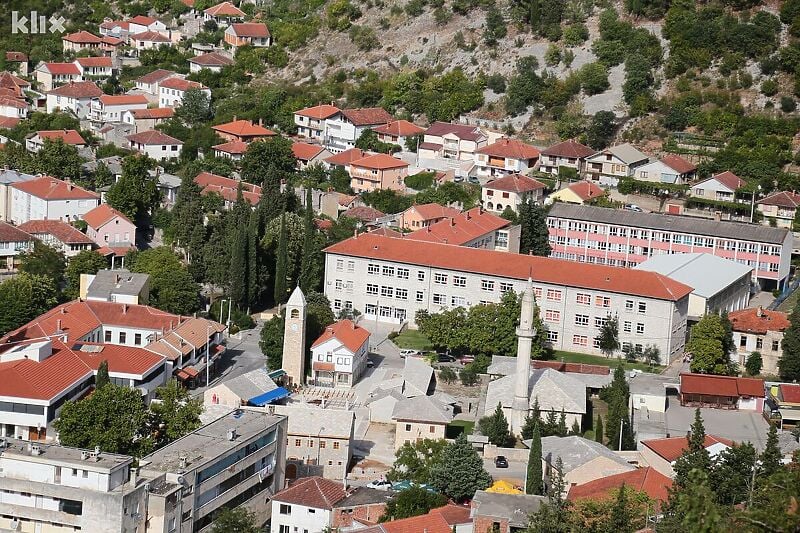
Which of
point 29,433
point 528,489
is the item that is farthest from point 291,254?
point 528,489

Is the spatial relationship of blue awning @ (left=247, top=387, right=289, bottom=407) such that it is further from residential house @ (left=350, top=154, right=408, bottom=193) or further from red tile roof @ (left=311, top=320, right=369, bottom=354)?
residential house @ (left=350, top=154, right=408, bottom=193)

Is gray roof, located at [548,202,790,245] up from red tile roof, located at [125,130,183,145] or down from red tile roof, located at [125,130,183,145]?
down

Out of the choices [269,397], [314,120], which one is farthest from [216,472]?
[314,120]

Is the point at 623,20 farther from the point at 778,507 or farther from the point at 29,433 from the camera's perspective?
the point at 778,507

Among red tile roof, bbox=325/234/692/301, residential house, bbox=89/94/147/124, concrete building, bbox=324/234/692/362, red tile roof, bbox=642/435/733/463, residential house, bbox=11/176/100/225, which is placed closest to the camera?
red tile roof, bbox=642/435/733/463

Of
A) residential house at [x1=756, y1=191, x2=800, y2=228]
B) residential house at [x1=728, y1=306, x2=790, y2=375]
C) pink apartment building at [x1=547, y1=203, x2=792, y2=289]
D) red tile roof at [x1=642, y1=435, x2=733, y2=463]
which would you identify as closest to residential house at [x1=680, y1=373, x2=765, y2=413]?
residential house at [x1=728, y1=306, x2=790, y2=375]

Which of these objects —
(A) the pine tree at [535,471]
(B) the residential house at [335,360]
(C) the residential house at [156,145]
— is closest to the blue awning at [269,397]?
(B) the residential house at [335,360]
